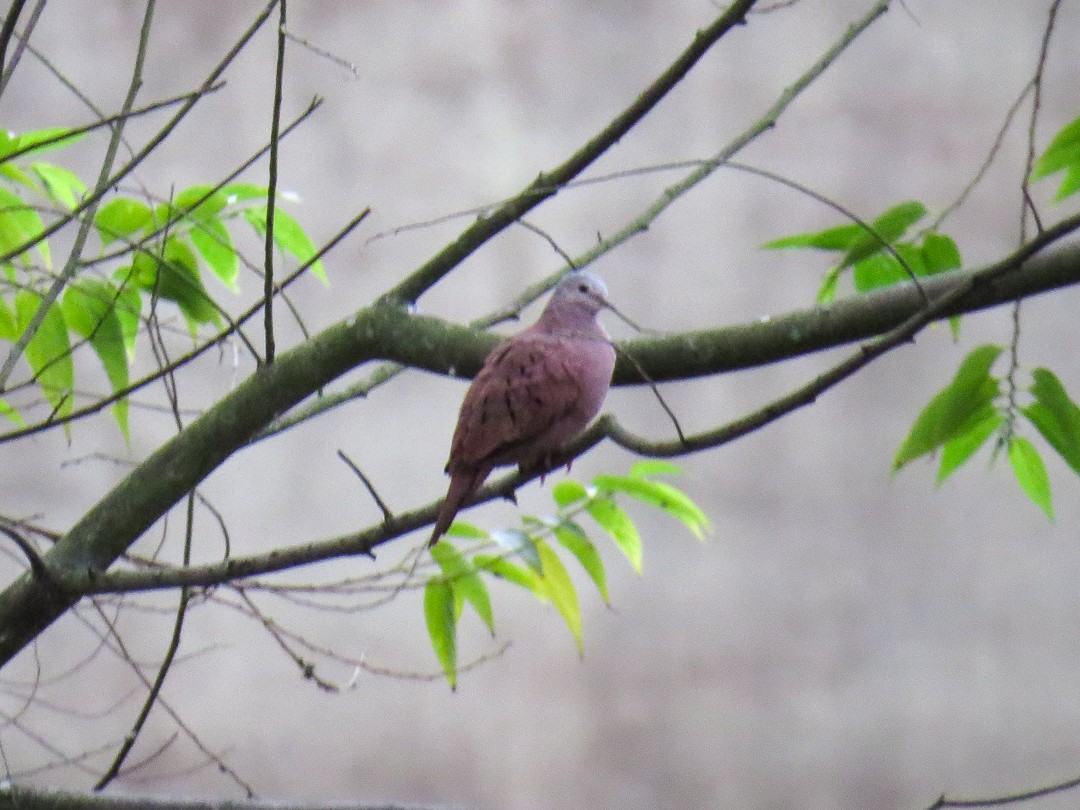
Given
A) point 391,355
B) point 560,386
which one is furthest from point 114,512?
point 560,386

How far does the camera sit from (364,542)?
741mm

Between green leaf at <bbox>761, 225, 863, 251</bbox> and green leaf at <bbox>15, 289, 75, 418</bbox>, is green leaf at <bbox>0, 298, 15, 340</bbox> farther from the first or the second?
green leaf at <bbox>761, 225, 863, 251</bbox>

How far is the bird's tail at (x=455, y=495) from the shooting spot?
815mm

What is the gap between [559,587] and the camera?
96 centimetres

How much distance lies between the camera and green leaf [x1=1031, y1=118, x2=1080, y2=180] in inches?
29.0

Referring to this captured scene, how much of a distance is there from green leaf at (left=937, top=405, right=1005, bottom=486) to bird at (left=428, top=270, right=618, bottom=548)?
0.27 m

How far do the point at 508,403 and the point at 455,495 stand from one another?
89 mm

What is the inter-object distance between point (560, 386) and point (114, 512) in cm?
35

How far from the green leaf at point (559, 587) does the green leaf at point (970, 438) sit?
0.31 m

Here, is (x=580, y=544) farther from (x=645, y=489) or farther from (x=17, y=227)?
(x=17, y=227)

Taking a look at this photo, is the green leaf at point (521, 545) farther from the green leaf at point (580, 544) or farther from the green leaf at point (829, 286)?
the green leaf at point (829, 286)

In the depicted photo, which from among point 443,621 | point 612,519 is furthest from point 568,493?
point 443,621

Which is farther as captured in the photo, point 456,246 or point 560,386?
point 560,386

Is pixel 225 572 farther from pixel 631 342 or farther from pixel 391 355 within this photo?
pixel 631 342
